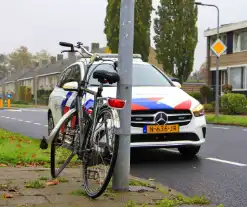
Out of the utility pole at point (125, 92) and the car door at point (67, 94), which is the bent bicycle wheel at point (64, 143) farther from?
the car door at point (67, 94)

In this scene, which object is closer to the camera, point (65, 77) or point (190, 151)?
point (190, 151)

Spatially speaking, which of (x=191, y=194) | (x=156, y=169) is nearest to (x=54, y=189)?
(x=191, y=194)

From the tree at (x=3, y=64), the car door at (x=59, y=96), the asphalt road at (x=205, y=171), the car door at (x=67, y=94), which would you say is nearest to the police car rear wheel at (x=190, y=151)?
the asphalt road at (x=205, y=171)

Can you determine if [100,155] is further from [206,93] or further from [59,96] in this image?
[206,93]

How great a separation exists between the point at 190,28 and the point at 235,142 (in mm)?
28246

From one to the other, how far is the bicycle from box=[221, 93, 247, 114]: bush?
21228 millimetres

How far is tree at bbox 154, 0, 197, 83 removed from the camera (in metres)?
38.1

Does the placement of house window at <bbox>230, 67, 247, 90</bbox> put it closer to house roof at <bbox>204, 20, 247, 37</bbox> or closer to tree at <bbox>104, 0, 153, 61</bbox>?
house roof at <bbox>204, 20, 247, 37</bbox>

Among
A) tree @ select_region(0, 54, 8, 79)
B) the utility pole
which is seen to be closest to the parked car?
the utility pole

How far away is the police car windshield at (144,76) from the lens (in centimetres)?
858

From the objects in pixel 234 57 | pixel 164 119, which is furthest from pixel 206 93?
pixel 164 119

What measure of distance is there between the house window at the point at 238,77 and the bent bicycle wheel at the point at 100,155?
33.1 meters

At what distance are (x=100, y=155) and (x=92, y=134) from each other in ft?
0.83

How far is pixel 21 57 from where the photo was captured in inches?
5007
